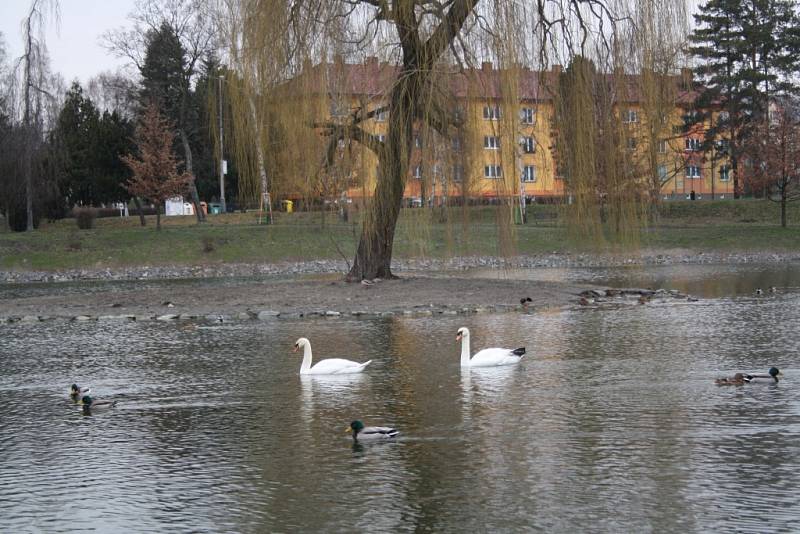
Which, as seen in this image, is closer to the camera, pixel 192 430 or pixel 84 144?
pixel 192 430

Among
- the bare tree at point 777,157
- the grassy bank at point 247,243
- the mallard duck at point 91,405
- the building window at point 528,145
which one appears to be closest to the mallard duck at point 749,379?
the mallard duck at point 91,405

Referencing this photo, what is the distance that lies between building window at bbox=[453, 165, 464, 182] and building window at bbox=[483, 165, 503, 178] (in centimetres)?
62

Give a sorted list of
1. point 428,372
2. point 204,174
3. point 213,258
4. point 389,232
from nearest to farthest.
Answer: point 428,372
point 389,232
point 213,258
point 204,174

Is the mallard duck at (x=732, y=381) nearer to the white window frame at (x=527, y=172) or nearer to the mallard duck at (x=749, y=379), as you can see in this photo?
the mallard duck at (x=749, y=379)

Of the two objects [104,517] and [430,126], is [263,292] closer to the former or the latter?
[430,126]

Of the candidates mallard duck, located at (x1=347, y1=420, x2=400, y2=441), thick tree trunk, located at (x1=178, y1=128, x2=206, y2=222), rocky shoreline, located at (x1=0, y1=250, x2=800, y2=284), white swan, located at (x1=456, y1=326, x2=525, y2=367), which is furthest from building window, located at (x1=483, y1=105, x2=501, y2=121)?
thick tree trunk, located at (x1=178, y1=128, x2=206, y2=222)

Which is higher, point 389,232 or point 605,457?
point 389,232

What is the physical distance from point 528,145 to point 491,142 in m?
1.03

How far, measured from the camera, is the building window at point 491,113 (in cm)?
2603

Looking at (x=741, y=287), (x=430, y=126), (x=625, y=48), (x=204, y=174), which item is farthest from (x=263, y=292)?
(x=204, y=174)

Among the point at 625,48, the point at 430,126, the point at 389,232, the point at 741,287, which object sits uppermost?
the point at 625,48

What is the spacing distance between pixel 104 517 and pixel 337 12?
59.5ft

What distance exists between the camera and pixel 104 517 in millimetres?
10938

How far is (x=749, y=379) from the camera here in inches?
659
